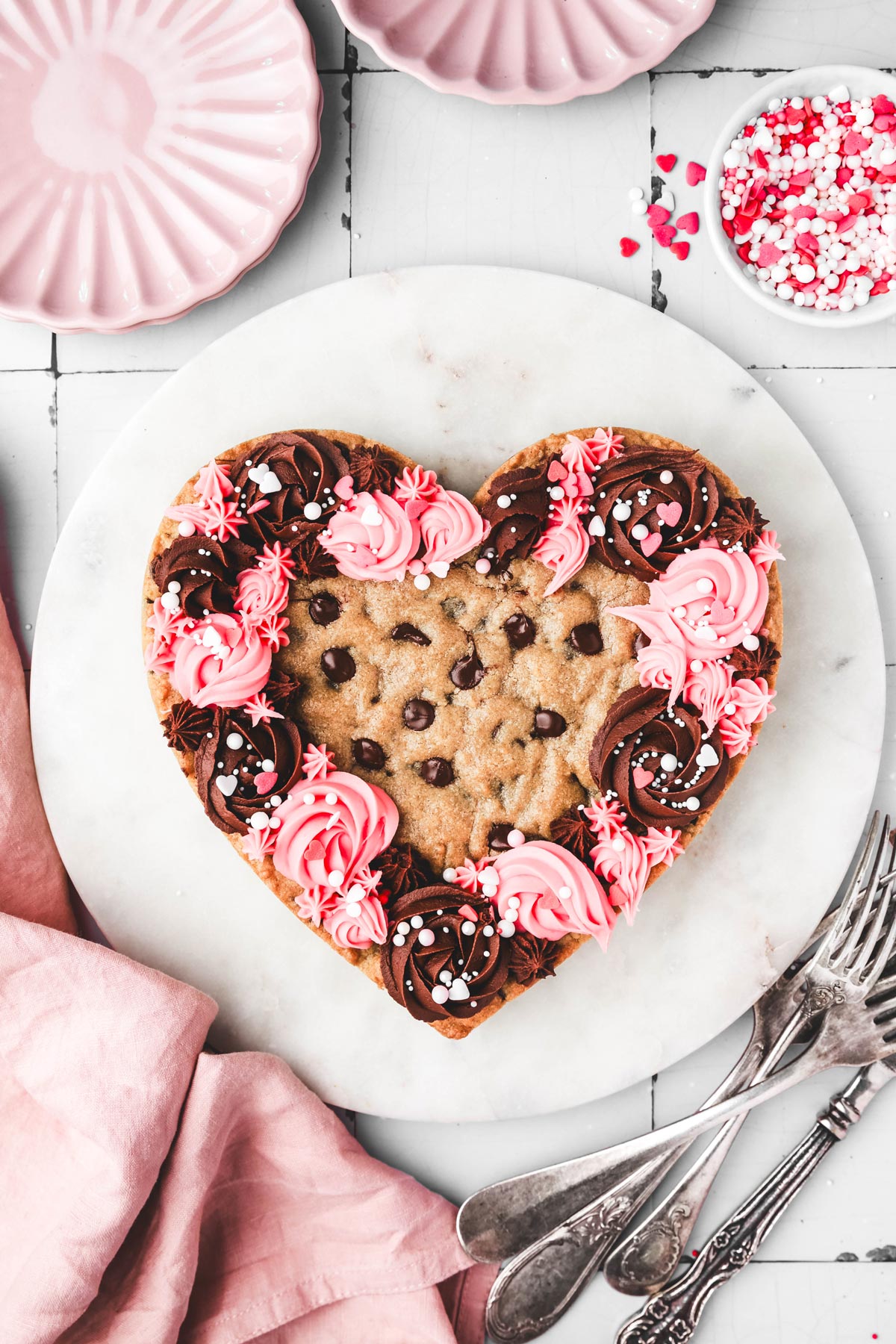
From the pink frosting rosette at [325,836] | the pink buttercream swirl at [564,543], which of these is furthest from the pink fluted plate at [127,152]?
the pink frosting rosette at [325,836]

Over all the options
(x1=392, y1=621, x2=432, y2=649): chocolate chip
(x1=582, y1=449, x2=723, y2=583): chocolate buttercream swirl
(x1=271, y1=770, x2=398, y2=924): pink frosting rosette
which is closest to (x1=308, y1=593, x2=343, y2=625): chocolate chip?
(x1=392, y1=621, x2=432, y2=649): chocolate chip

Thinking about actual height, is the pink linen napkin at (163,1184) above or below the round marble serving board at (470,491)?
below

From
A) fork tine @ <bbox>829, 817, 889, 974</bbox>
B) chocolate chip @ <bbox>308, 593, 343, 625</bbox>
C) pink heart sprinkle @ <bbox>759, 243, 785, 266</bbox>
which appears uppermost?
pink heart sprinkle @ <bbox>759, 243, 785, 266</bbox>

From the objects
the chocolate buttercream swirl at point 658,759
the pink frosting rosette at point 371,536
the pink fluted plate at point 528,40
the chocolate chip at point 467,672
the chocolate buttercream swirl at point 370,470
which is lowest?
the chocolate buttercream swirl at point 658,759

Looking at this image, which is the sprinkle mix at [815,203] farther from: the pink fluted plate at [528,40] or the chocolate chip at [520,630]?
the chocolate chip at [520,630]

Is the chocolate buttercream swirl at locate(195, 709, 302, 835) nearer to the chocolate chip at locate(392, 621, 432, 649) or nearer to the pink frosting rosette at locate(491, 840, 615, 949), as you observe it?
the chocolate chip at locate(392, 621, 432, 649)

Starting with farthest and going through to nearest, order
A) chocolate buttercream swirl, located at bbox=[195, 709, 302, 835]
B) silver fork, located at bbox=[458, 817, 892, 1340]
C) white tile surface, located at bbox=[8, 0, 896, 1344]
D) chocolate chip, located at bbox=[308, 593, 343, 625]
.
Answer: white tile surface, located at bbox=[8, 0, 896, 1344], silver fork, located at bbox=[458, 817, 892, 1340], chocolate chip, located at bbox=[308, 593, 343, 625], chocolate buttercream swirl, located at bbox=[195, 709, 302, 835]

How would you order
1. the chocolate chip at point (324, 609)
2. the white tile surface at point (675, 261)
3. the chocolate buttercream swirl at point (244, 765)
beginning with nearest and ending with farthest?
the chocolate buttercream swirl at point (244, 765) → the chocolate chip at point (324, 609) → the white tile surface at point (675, 261)
